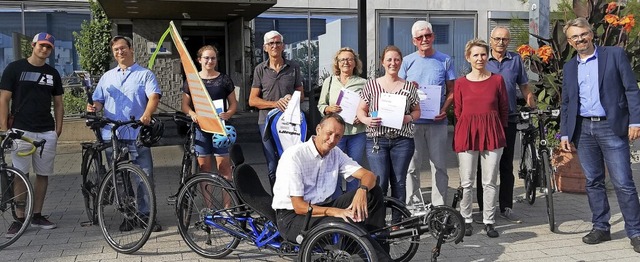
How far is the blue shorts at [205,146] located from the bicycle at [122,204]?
651mm

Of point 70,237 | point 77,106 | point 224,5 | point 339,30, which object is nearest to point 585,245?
point 70,237

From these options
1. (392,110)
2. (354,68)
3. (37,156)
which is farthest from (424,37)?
(37,156)

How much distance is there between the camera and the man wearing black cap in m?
5.36

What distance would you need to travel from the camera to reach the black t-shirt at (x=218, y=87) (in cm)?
535

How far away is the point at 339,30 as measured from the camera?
667 inches

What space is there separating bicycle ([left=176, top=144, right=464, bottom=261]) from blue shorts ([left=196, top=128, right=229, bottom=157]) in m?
0.78

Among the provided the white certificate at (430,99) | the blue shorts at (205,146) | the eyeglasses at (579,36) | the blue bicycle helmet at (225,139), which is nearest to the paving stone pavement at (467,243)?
the blue shorts at (205,146)

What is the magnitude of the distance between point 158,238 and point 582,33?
3.95 m

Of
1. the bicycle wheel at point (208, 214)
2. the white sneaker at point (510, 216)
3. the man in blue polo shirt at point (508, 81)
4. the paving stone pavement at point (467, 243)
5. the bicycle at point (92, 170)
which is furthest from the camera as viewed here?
the white sneaker at point (510, 216)

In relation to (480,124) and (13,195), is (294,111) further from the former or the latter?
(13,195)

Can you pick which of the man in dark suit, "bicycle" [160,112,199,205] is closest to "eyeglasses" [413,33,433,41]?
the man in dark suit

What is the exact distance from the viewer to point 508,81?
18.3 feet

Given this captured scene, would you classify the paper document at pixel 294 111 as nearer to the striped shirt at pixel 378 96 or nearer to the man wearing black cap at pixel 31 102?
the striped shirt at pixel 378 96

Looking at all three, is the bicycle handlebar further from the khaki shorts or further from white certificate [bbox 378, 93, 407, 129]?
white certificate [bbox 378, 93, 407, 129]
